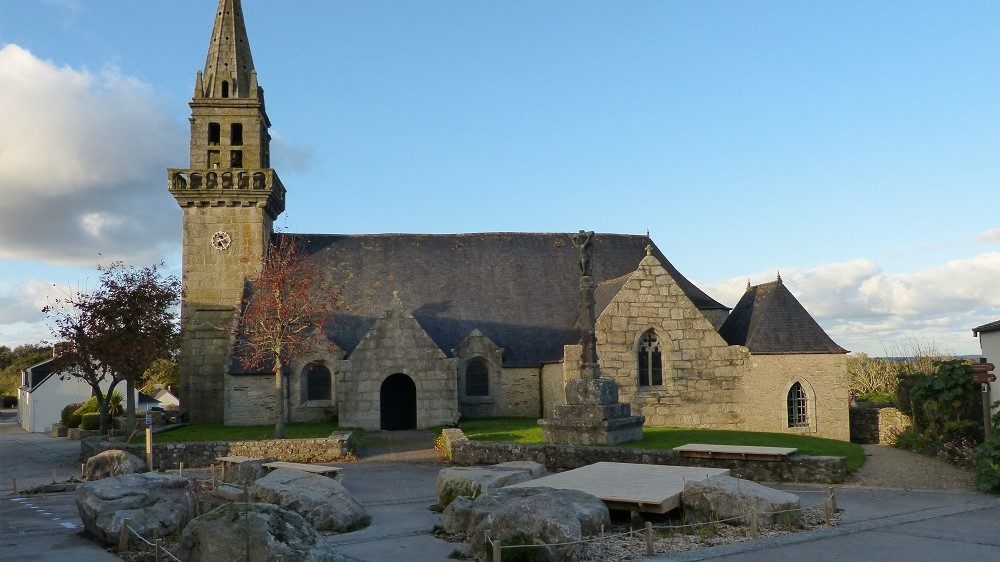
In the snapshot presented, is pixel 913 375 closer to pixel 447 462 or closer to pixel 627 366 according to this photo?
pixel 627 366

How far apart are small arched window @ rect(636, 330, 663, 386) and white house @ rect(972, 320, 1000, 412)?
8.84m

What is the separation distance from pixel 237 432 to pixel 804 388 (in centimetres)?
1696

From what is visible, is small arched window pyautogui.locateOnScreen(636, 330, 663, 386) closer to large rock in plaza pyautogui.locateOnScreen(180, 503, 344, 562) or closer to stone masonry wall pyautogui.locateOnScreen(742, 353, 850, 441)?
stone masonry wall pyautogui.locateOnScreen(742, 353, 850, 441)

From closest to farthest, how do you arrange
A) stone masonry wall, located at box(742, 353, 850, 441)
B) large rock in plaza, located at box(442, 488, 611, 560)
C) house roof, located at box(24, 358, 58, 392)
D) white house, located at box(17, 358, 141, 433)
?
large rock in plaza, located at box(442, 488, 611, 560) < stone masonry wall, located at box(742, 353, 850, 441) < white house, located at box(17, 358, 141, 433) < house roof, located at box(24, 358, 58, 392)

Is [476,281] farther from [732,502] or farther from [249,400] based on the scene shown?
[732,502]

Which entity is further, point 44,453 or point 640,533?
point 44,453

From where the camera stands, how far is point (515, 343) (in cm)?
2761

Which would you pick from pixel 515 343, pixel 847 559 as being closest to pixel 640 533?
pixel 847 559

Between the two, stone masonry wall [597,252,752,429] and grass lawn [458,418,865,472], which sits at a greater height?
stone masonry wall [597,252,752,429]

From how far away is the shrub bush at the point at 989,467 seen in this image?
13.5 m

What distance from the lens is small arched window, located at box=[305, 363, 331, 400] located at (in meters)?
26.5

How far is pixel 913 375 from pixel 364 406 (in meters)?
15.8

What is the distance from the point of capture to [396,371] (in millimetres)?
A: 24672

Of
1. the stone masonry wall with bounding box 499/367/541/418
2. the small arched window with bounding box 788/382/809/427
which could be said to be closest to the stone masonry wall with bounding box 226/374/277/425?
the stone masonry wall with bounding box 499/367/541/418
